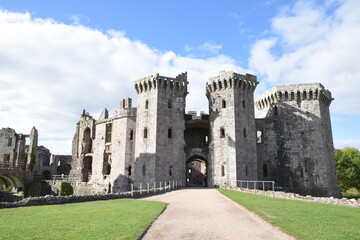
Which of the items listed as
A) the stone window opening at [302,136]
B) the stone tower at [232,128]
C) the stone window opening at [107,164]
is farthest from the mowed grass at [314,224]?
the stone window opening at [107,164]

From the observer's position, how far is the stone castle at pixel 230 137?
32594 millimetres

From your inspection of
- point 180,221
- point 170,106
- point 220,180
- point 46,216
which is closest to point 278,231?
point 180,221

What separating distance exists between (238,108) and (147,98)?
11284 mm

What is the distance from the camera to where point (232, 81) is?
3391 cm

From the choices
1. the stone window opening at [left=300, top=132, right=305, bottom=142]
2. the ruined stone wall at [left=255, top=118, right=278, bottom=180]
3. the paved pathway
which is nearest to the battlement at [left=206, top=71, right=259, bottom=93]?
the ruined stone wall at [left=255, top=118, right=278, bottom=180]

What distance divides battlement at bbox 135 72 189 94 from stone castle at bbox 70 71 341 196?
0.41ft

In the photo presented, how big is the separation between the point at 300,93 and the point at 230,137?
11108mm

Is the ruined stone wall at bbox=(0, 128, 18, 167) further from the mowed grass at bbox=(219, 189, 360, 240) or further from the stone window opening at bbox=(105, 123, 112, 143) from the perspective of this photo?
the mowed grass at bbox=(219, 189, 360, 240)

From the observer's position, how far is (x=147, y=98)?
35156 mm

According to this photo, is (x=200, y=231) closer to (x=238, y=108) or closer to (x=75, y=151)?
(x=238, y=108)

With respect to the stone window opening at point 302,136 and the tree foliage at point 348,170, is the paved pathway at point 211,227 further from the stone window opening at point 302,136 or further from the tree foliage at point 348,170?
the tree foliage at point 348,170

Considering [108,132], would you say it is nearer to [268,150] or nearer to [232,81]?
[232,81]

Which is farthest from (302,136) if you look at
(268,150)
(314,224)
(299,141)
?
(314,224)

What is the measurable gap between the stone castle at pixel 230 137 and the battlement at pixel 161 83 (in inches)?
4.9
